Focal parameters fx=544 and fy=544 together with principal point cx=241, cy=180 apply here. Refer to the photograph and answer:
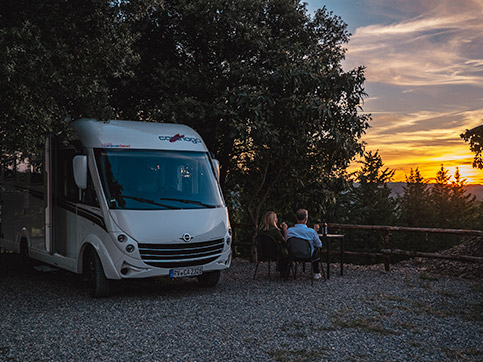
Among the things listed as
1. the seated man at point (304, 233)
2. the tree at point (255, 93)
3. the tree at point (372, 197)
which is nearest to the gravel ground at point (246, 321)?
the seated man at point (304, 233)

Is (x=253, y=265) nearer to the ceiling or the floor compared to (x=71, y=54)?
nearer to the floor

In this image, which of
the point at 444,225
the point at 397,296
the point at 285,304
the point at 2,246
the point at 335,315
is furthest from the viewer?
the point at 444,225

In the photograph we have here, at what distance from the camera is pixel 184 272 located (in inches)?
350

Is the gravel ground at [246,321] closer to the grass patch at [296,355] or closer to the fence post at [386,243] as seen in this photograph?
the grass patch at [296,355]

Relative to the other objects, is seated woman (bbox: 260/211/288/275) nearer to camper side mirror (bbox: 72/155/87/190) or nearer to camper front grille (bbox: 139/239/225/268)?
camper front grille (bbox: 139/239/225/268)

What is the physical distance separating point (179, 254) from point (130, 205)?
1.12 m

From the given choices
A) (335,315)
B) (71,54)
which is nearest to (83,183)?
(71,54)

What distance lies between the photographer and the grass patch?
18.1 feet

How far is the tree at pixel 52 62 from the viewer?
8734 millimetres

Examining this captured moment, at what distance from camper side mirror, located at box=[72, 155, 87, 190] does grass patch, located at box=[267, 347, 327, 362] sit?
4.52 m

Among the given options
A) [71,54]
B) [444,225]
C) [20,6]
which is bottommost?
[444,225]

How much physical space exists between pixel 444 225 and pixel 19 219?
48854 millimetres

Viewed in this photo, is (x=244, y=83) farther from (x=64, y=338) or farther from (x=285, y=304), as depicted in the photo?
(x=64, y=338)

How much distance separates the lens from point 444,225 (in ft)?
176
